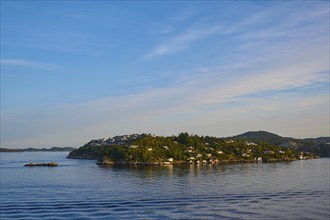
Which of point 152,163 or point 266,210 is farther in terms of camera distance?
point 152,163

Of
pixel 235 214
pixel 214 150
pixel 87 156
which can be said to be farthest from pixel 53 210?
pixel 87 156

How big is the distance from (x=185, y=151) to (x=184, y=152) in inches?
115

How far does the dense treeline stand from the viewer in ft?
385

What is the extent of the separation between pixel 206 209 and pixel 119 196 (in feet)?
39.1

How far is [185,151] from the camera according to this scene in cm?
13562

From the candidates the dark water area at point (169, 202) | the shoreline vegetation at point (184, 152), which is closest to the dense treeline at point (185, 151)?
the shoreline vegetation at point (184, 152)

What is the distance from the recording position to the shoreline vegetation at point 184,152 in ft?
382

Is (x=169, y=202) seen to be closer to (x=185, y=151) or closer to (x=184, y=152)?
(x=184, y=152)

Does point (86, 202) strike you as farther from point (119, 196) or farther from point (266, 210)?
point (266, 210)

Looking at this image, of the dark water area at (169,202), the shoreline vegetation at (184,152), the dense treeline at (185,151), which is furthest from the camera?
the dense treeline at (185,151)

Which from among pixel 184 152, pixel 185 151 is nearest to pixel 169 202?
pixel 184 152

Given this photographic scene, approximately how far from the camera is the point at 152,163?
114 m

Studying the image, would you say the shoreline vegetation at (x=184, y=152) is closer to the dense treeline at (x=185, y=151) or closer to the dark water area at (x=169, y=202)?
the dense treeline at (x=185, y=151)

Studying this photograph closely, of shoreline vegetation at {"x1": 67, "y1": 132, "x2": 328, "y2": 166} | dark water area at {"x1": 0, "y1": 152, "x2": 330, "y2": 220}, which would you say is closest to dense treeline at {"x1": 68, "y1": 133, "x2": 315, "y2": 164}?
shoreline vegetation at {"x1": 67, "y1": 132, "x2": 328, "y2": 166}
